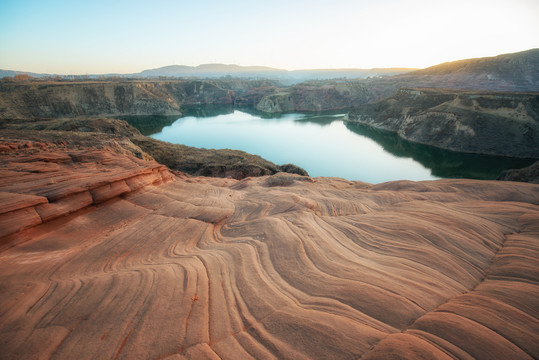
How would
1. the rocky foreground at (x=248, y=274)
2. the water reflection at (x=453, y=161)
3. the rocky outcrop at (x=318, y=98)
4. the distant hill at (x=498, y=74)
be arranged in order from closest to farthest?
1. the rocky foreground at (x=248, y=274)
2. the water reflection at (x=453, y=161)
3. the distant hill at (x=498, y=74)
4. the rocky outcrop at (x=318, y=98)

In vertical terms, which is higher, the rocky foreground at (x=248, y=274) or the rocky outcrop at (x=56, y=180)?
the rocky outcrop at (x=56, y=180)

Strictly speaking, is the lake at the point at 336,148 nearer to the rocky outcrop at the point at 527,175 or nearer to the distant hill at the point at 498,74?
the rocky outcrop at the point at 527,175

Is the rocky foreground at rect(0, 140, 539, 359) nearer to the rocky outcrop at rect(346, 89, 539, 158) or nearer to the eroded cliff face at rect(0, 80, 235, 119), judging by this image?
the rocky outcrop at rect(346, 89, 539, 158)

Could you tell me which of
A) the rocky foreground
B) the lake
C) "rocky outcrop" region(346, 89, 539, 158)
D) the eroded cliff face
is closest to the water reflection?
the lake

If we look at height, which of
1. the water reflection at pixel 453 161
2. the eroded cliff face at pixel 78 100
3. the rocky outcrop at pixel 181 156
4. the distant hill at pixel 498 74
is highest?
the distant hill at pixel 498 74

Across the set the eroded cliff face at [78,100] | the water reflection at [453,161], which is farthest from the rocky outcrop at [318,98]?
the water reflection at [453,161]

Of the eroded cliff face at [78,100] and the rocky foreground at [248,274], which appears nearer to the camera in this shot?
the rocky foreground at [248,274]

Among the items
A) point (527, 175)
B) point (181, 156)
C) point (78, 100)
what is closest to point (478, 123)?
point (527, 175)

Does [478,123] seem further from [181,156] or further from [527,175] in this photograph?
[181,156]

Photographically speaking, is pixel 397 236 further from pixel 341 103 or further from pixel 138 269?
pixel 341 103
